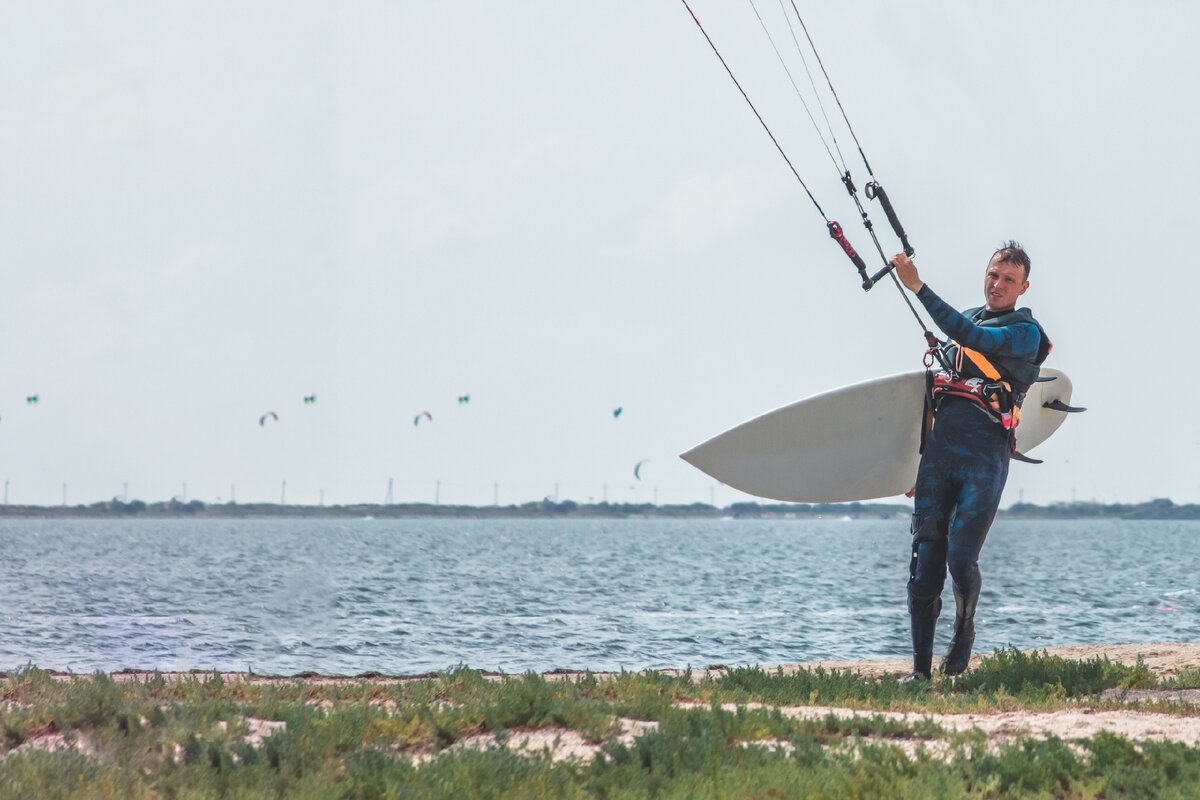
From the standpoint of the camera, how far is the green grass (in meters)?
5.07

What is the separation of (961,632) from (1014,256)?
2742 millimetres

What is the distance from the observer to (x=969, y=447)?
8.27 meters

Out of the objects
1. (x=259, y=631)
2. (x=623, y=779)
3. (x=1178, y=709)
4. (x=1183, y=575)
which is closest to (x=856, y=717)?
(x=623, y=779)

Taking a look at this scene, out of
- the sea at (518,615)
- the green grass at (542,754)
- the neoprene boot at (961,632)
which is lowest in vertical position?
the sea at (518,615)

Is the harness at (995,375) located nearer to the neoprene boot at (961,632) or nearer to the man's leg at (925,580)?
the man's leg at (925,580)

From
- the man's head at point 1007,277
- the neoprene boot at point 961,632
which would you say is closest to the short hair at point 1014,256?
the man's head at point 1007,277

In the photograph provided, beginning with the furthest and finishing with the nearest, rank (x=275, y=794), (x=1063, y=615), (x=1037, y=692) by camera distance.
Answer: (x=1063, y=615), (x=1037, y=692), (x=275, y=794)

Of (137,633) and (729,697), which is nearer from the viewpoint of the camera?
(729,697)

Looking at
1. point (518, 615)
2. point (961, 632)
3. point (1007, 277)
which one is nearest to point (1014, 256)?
point (1007, 277)

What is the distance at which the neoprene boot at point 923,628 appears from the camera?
27.5 ft

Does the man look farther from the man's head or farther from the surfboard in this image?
the surfboard

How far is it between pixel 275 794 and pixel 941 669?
5.43m

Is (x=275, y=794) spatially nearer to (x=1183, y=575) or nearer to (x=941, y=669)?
(x=941, y=669)

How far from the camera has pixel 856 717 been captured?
20.9 ft
